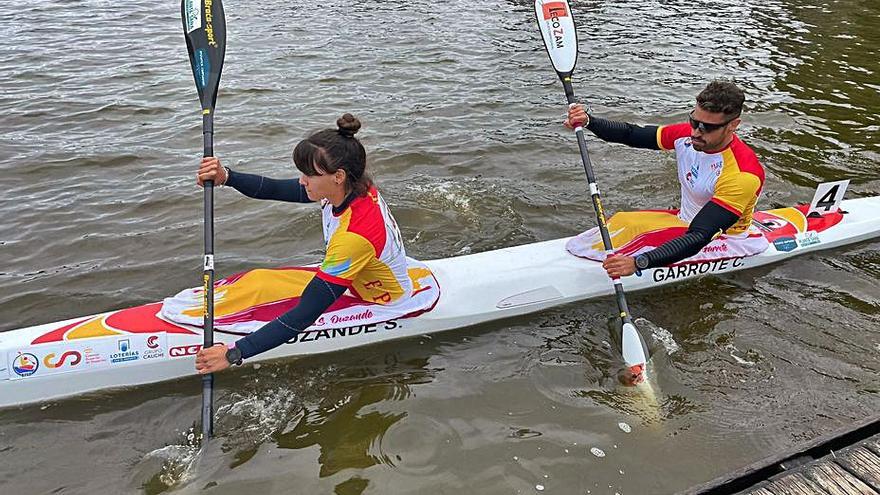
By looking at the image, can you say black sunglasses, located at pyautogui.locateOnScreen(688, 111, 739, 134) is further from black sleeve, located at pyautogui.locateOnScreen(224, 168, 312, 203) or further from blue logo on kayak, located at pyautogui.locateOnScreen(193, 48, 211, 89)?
blue logo on kayak, located at pyautogui.locateOnScreen(193, 48, 211, 89)

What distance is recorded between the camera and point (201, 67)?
4.65 meters

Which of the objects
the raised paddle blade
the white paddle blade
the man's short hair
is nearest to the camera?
the man's short hair

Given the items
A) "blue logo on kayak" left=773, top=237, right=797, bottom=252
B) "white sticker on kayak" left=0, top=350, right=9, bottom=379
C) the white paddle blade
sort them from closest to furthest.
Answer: "white sticker on kayak" left=0, top=350, right=9, bottom=379
"blue logo on kayak" left=773, top=237, right=797, bottom=252
the white paddle blade

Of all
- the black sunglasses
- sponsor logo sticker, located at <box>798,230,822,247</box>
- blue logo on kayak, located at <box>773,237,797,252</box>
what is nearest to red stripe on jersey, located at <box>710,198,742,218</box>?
the black sunglasses

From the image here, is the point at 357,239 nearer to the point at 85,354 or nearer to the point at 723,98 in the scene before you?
the point at 85,354

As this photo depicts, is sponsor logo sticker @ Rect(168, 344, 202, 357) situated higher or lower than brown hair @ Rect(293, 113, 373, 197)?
lower

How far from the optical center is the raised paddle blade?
4.64m

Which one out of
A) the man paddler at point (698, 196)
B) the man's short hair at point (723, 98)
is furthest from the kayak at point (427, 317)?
the man's short hair at point (723, 98)

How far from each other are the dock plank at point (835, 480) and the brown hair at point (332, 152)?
9.01ft

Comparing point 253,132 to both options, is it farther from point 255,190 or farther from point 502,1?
point 502,1

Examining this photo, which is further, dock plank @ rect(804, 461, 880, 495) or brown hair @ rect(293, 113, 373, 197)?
brown hair @ rect(293, 113, 373, 197)

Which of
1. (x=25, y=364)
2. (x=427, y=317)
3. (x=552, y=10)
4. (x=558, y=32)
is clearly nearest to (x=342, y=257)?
(x=427, y=317)

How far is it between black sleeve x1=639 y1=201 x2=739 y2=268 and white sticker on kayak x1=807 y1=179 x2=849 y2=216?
174 cm

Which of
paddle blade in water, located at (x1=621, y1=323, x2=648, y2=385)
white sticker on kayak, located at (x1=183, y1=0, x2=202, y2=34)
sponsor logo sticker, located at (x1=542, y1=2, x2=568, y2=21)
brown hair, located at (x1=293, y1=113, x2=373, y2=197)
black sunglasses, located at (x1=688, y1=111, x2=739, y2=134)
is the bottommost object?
paddle blade in water, located at (x1=621, y1=323, x2=648, y2=385)
